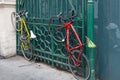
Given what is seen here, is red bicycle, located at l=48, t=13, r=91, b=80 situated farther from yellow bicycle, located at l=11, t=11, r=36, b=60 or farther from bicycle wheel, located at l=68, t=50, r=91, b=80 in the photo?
yellow bicycle, located at l=11, t=11, r=36, b=60

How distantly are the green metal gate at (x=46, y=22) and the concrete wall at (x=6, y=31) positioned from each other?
29cm

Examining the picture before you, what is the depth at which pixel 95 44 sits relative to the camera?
189 inches

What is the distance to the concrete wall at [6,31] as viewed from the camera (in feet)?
22.3

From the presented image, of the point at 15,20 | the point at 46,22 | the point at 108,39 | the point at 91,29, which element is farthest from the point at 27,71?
the point at 108,39

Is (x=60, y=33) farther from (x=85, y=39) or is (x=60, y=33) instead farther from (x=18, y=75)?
(x=18, y=75)

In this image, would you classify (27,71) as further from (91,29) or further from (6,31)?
(91,29)

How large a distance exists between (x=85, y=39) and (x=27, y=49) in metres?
2.25

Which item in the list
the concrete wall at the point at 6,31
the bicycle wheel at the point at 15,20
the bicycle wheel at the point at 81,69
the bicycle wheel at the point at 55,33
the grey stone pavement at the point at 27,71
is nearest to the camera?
the bicycle wheel at the point at 81,69

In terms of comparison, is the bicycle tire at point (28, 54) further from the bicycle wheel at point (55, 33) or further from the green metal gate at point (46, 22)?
the bicycle wheel at point (55, 33)

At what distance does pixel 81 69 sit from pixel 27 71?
1442mm

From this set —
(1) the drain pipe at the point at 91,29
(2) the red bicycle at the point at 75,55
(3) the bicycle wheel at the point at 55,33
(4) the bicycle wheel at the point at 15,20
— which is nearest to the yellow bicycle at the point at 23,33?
(4) the bicycle wheel at the point at 15,20

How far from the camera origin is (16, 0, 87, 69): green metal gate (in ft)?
16.5

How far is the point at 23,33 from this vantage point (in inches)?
263

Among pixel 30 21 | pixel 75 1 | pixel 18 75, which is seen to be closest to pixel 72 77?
pixel 18 75
